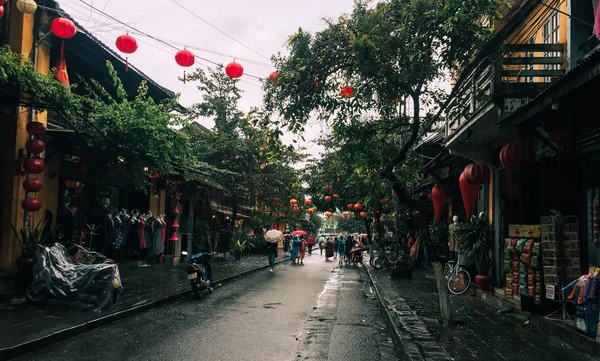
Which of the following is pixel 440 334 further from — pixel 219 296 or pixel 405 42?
pixel 219 296

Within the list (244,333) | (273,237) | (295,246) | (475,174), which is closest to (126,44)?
(244,333)

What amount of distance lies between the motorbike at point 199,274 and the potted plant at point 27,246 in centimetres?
373

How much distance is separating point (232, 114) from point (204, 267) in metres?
17.5

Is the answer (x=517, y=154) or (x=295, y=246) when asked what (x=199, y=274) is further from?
(x=295, y=246)

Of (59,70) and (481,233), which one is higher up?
(59,70)

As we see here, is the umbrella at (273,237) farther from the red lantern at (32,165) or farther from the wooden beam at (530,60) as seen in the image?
the wooden beam at (530,60)

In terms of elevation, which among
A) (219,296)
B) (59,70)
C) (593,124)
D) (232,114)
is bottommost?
(219,296)

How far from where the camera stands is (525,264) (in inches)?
374

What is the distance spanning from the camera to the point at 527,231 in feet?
31.8

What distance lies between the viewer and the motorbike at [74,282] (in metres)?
9.93

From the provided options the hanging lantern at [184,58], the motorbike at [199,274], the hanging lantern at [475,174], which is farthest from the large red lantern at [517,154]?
the motorbike at [199,274]

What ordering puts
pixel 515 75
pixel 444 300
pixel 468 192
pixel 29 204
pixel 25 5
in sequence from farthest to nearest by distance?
pixel 29 204 → pixel 468 192 → pixel 515 75 → pixel 444 300 → pixel 25 5

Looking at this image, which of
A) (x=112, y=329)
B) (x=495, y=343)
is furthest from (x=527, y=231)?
(x=112, y=329)

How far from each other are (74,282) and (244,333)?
4031 millimetres
